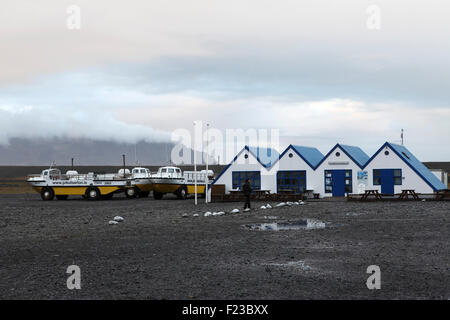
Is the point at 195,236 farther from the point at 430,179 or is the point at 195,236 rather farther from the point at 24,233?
the point at 430,179

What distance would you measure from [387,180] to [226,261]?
30.1m

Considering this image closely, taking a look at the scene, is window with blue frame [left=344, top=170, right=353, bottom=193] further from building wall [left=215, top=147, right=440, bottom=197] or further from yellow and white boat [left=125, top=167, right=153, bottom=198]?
yellow and white boat [left=125, top=167, right=153, bottom=198]

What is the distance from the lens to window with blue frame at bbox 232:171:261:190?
1649 inches

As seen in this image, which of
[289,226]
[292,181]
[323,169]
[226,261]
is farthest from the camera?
[292,181]

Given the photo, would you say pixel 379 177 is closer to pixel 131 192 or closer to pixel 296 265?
pixel 131 192

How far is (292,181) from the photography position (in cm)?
4153

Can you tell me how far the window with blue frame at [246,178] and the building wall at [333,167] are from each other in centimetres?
437

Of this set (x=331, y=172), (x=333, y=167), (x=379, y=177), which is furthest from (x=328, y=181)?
(x=379, y=177)

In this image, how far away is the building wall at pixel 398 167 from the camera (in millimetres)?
37562

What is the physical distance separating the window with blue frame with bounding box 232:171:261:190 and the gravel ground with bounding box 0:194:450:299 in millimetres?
23052

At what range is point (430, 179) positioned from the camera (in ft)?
127

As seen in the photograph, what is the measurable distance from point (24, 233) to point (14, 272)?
310 inches

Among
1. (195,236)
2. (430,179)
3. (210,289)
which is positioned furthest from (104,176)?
(210,289)
